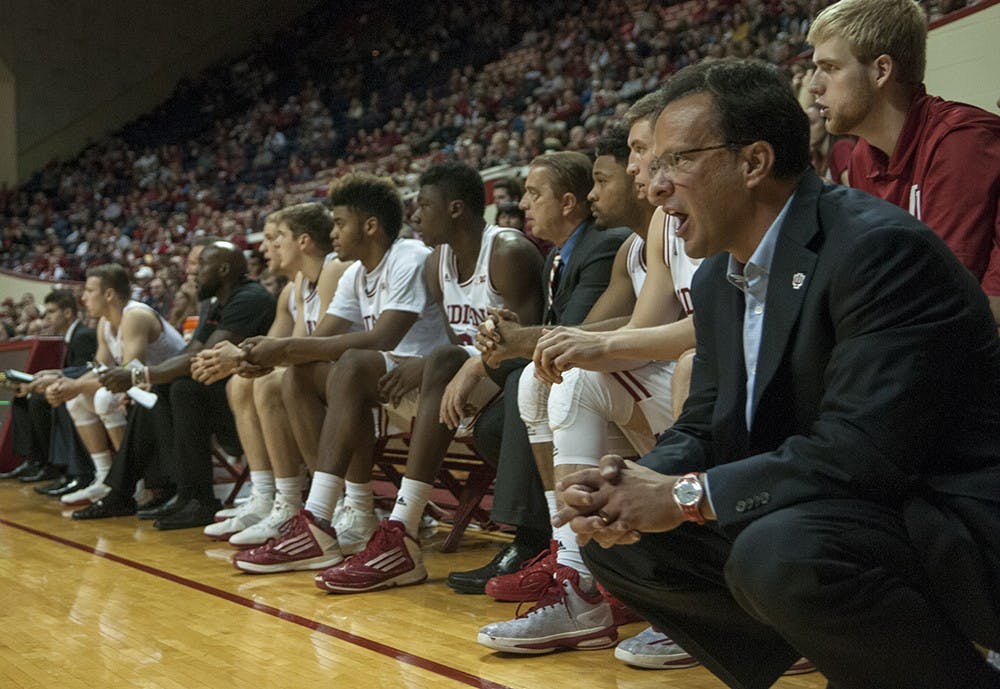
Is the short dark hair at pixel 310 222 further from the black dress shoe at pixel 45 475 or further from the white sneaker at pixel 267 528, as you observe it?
the black dress shoe at pixel 45 475

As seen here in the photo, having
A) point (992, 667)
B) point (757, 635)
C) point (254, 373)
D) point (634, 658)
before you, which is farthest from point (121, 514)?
point (992, 667)

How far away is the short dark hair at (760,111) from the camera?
1.74 meters

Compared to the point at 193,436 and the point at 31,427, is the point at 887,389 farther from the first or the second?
the point at 31,427

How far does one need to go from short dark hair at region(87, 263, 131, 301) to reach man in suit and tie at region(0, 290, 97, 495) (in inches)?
25.6

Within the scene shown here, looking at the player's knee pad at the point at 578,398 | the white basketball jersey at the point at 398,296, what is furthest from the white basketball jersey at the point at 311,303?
the player's knee pad at the point at 578,398

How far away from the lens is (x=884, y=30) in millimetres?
2441

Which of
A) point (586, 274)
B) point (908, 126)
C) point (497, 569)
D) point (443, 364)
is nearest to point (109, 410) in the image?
point (443, 364)

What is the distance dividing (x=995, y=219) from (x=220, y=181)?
1857 cm

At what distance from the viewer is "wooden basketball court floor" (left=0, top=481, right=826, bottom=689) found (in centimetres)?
248

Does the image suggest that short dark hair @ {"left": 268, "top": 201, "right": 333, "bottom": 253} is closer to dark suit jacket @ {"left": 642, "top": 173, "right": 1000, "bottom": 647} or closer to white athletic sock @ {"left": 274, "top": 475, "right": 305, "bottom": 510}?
white athletic sock @ {"left": 274, "top": 475, "right": 305, "bottom": 510}

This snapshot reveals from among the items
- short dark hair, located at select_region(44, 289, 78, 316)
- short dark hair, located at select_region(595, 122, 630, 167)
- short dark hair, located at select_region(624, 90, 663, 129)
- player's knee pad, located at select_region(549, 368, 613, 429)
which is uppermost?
short dark hair, located at select_region(624, 90, 663, 129)

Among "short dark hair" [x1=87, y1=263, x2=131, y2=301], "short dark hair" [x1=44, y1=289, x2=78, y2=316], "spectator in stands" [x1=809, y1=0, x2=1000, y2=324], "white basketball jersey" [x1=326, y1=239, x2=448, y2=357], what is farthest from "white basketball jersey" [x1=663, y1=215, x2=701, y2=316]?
"short dark hair" [x1=44, y1=289, x2=78, y2=316]

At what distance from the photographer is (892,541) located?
1488mm

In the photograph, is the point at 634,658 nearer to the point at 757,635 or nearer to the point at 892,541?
the point at 757,635
